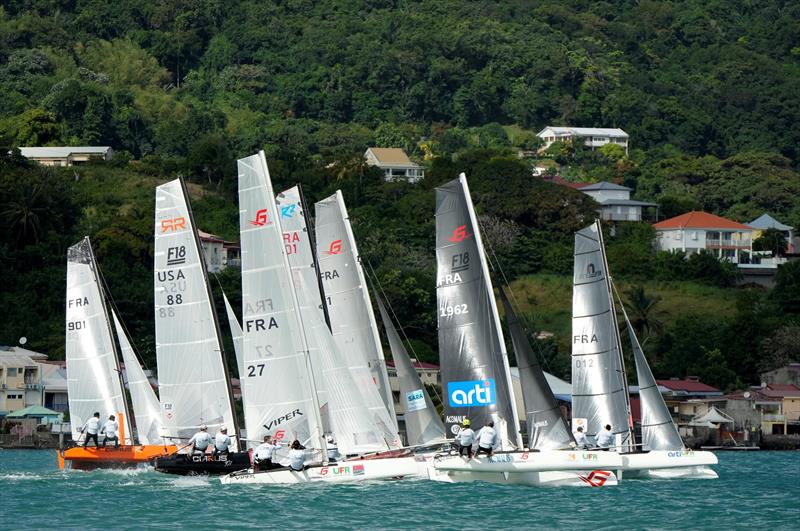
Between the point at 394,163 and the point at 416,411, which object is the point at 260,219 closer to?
the point at 416,411

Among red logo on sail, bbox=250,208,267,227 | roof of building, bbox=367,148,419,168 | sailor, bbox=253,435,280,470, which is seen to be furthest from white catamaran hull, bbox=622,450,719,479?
roof of building, bbox=367,148,419,168

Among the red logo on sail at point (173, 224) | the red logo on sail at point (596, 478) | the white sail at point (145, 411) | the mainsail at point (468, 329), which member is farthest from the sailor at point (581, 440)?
the white sail at point (145, 411)

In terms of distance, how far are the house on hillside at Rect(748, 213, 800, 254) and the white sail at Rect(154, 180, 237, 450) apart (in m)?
82.3

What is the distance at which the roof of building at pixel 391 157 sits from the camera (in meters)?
128

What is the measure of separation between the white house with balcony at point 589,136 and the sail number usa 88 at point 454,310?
114m

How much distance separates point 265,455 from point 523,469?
215 inches

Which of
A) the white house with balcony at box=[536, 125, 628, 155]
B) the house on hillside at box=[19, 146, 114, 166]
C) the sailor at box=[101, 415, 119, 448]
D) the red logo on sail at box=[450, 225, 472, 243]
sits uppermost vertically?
the white house with balcony at box=[536, 125, 628, 155]

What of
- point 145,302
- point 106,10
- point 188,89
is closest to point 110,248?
point 145,302

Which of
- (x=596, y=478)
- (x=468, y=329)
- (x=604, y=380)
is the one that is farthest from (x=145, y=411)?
(x=596, y=478)

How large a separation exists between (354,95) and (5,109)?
120 feet

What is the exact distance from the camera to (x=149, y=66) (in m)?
151

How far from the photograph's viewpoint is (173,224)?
36.8 metres

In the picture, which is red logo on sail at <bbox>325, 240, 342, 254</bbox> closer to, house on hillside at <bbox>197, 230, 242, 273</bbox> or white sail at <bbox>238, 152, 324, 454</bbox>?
white sail at <bbox>238, 152, 324, 454</bbox>

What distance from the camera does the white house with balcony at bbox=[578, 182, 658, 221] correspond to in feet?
371
